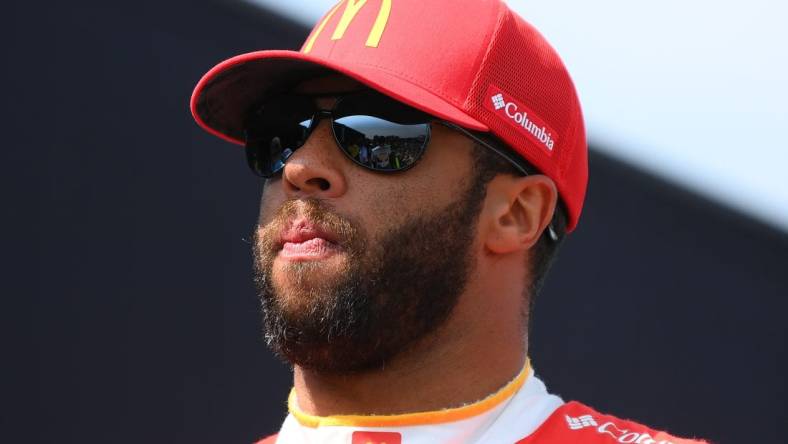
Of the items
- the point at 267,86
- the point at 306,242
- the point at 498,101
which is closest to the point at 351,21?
the point at 267,86

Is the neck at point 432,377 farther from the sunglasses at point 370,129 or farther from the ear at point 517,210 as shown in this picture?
the sunglasses at point 370,129

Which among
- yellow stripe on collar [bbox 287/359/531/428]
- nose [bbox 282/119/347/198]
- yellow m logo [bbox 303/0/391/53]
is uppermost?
yellow m logo [bbox 303/0/391/53]

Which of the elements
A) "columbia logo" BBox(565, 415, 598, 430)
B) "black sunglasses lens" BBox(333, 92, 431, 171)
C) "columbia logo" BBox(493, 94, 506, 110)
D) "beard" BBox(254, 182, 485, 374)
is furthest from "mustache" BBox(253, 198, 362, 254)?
"columbia logo" BBox(565, 415, 598, 430)

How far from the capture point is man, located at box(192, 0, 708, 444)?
185 centimetres

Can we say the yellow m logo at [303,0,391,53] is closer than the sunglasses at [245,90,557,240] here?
No

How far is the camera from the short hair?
1943 mm

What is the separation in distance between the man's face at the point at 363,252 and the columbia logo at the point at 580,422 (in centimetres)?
32

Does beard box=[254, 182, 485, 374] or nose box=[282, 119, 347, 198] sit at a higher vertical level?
nose box=[282, 119, 347, 198]

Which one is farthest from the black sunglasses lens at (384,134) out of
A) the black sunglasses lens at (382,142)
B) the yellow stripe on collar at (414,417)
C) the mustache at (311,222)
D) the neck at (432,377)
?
the yellow stripe on collar at (414,417)

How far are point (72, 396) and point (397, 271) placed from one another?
4.08 feet

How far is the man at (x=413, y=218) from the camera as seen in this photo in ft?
6.07

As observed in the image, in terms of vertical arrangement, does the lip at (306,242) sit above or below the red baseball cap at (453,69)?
below

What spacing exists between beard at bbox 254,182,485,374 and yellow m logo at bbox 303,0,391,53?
0.34 meters

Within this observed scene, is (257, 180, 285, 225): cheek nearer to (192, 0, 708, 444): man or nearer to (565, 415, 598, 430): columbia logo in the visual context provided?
(192, 0, 708, 444): man
